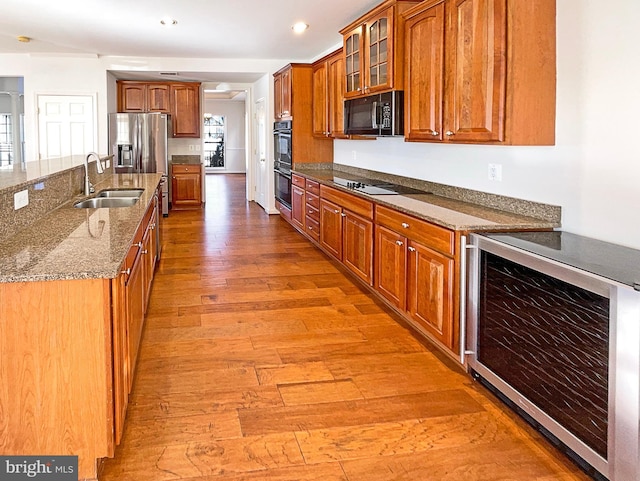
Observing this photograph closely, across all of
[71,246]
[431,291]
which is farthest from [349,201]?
[71,246]

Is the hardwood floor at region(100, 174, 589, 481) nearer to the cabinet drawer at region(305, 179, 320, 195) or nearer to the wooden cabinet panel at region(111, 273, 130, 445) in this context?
the wooden cabinet panel at region(111, 273, 130, 445)

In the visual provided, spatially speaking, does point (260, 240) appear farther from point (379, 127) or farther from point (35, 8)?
point (35, 8)

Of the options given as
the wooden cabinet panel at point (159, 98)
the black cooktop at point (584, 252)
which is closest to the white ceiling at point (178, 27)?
the wooden cabinet panel at point (159, 98)

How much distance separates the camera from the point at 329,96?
6953mm

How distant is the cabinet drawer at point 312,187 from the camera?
6.52 metres

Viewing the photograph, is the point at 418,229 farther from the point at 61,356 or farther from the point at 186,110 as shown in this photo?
the point at 186,110

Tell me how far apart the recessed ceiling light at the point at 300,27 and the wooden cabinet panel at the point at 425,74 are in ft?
7.39

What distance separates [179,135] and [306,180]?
13.6 ft

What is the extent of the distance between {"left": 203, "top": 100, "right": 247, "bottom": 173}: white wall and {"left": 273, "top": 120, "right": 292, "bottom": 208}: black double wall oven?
976 centimetres

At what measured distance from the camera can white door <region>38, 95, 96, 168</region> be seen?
8.68 metres

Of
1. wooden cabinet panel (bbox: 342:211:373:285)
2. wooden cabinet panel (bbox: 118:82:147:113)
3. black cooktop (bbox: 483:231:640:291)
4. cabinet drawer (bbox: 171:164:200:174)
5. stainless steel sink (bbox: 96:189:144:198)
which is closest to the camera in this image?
black cooktop (bbox: 483:231:640:291)

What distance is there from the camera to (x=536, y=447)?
8.04ft

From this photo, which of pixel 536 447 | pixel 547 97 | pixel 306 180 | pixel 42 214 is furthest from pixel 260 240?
pixel 536 447

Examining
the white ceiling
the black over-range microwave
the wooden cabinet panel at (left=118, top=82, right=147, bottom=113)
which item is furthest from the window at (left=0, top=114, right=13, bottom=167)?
the black over-range microwave
